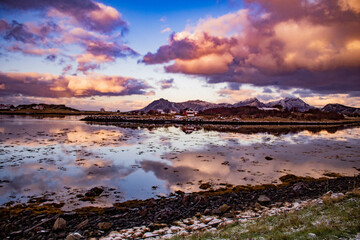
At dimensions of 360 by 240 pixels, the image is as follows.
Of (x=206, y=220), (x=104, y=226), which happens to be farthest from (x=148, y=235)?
(x=206, y=220)

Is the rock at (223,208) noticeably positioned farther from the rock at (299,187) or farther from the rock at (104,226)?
the rock at (299,187)

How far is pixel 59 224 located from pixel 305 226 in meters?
8.61

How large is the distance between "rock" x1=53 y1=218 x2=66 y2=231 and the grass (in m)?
4.45

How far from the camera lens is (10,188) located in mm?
12695

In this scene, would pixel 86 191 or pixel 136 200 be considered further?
pixel 86 191

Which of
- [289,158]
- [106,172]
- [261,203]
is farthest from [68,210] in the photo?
[289,158]

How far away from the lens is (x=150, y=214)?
9.60 metres

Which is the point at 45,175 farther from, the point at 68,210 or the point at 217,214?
the point at 217,214

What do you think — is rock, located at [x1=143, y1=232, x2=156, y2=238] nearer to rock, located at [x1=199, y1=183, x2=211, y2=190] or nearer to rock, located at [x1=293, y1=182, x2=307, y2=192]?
rock, located at [x1=199, y1=183, x2=211, y2=190]

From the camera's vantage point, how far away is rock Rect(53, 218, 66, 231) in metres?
8.21

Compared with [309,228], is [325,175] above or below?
below

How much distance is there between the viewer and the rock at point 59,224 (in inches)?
323

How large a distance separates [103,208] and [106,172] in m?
6.72

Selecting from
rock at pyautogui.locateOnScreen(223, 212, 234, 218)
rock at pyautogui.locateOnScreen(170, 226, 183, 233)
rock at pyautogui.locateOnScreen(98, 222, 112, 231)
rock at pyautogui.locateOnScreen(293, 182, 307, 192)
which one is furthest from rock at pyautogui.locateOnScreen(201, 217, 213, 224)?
rock at pyautogui.locateOnScreen(293, 182, 307, 192)
